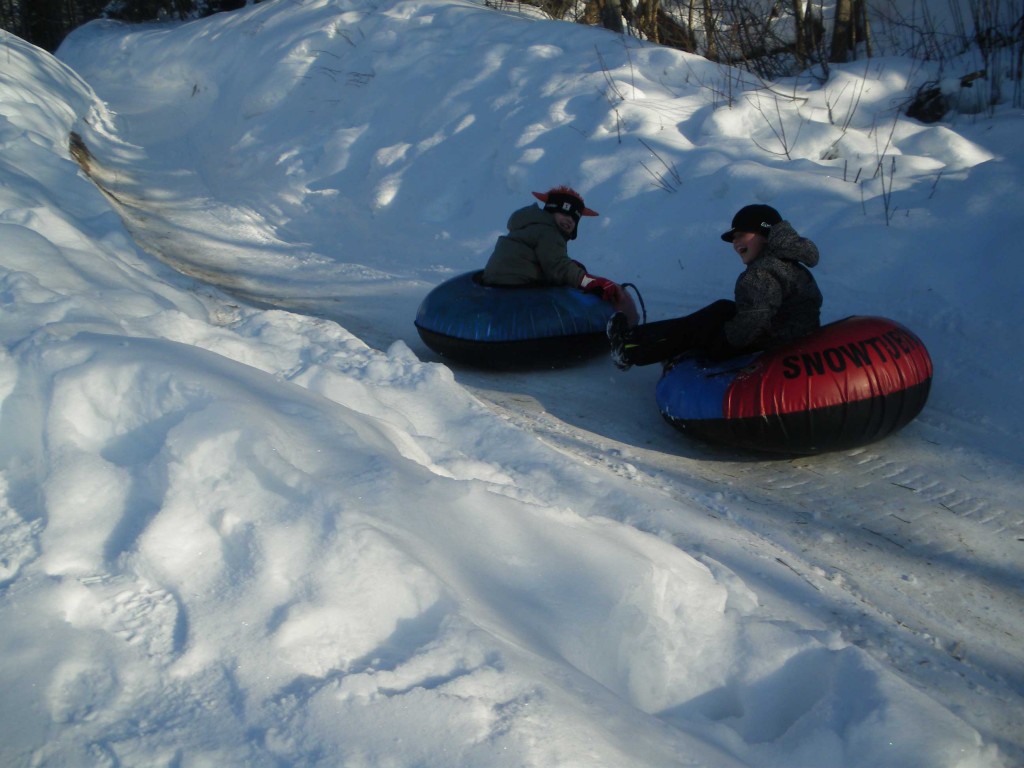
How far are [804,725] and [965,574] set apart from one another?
4.35ft

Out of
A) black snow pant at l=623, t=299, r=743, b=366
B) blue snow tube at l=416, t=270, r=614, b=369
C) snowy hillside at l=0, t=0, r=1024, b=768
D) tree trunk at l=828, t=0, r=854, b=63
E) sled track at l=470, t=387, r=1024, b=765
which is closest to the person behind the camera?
snowy hillside at l=0, t=0, r=1024, b=768

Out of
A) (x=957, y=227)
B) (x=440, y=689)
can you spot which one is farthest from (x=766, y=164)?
(x=440, y=689)

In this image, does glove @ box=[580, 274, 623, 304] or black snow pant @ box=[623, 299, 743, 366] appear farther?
glove @ box=[580, 274, 623, 304]

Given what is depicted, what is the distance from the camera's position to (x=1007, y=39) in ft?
28.1

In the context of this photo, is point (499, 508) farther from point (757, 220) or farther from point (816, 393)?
point (757, 220)

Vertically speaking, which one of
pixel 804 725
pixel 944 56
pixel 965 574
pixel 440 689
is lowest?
pixel 965 574

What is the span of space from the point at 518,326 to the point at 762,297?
1480 millimetres

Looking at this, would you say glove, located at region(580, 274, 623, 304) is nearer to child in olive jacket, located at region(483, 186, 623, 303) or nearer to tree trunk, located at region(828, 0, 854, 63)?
child in olive jacket, located at region(483, 186, 623, 303)

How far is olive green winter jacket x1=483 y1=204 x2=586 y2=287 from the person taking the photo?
18.0ft

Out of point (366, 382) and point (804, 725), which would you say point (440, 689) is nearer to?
point (804, 725)

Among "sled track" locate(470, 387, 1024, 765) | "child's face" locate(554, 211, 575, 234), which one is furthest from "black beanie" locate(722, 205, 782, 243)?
"child's face" locate(554, 211, 575, 234)

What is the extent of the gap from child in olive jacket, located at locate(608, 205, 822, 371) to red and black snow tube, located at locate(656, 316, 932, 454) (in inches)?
4.9

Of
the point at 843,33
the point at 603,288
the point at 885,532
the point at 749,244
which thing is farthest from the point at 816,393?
the point at 843,33

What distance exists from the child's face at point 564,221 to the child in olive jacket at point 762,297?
133 centimetres
